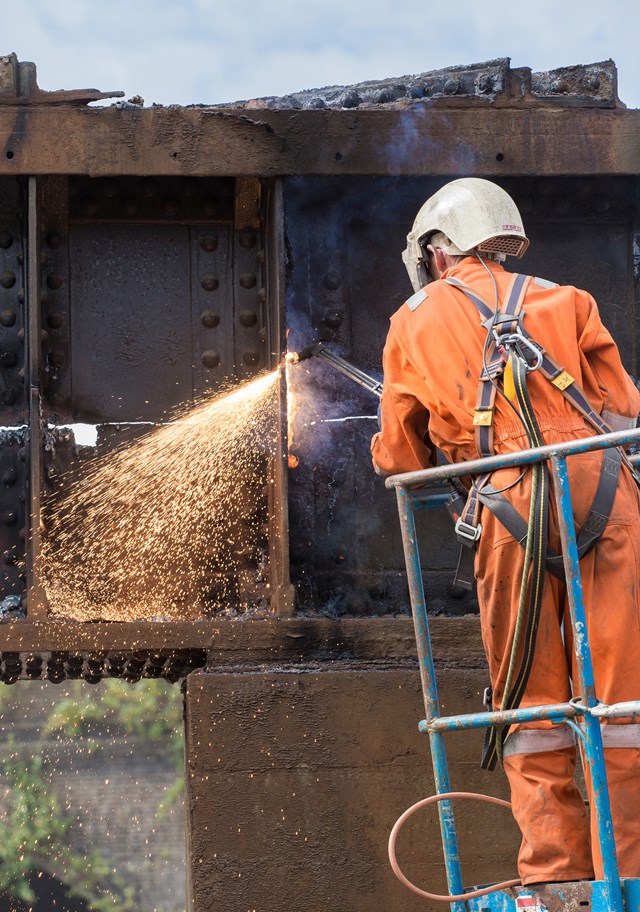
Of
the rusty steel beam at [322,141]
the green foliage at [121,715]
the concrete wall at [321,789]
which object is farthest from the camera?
the green foliage at [121,715]

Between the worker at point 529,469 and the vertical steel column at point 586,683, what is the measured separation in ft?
0.26

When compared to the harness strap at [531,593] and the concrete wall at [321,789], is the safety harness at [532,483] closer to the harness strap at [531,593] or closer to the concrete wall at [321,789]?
the harness strap at [531,593]

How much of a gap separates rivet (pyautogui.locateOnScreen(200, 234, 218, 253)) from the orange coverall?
5.62ft

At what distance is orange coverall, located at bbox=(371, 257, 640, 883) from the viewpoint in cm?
325

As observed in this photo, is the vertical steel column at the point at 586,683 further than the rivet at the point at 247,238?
No

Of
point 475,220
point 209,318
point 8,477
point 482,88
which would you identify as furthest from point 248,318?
point 475,220

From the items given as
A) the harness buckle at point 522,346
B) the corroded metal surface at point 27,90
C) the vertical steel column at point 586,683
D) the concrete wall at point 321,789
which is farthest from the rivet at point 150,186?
the vertical steel column at point 586,683

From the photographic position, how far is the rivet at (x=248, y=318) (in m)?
5.34

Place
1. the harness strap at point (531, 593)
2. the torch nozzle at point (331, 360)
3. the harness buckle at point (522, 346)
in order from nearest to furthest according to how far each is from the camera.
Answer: the harness strap at point (531, 593) → the harness buckle at point (522, 346) → the torch nozzle at point (331, 360)

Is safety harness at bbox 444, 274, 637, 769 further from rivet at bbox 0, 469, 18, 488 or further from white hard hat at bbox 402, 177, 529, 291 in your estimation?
rivet at bbox 0, 469, 18, 488

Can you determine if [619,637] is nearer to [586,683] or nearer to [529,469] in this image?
[586,683]

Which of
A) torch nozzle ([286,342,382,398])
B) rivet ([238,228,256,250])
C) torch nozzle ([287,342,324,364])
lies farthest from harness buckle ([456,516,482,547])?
rivet ([238,228,256,250])

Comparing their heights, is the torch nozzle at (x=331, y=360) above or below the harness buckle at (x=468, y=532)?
above

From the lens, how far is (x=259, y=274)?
5387mm
